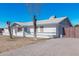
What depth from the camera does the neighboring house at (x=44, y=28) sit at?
18438 millimetres

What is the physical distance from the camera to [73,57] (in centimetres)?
891

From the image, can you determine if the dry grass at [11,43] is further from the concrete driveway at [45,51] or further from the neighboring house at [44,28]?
the neighboring house at [44,28]

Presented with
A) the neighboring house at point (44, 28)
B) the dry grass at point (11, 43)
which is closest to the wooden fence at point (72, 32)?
the neighboring house at point (44, 28)

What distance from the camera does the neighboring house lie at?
1844cm

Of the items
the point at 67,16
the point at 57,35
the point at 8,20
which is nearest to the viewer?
the point at 8,20

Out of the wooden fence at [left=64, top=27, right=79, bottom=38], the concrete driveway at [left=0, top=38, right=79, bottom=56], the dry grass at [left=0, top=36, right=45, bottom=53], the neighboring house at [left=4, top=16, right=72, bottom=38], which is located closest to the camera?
the concrete driveway at [left=0, top=38, right=79, bottom=56]

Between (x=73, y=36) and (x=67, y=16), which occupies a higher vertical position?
(x=67, y=16)

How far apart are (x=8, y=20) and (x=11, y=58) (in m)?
8.52

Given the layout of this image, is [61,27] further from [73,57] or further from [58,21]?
[73,57]

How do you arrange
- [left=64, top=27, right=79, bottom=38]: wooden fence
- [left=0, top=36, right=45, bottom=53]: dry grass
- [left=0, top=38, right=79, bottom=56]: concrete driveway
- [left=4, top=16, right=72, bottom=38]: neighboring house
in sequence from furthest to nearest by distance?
[left=64, top=27, right=79, bottom=38]: wooden fence
[left=4, top=16, right=72, bottom=38]: neighboring house
[left=0, top=36, right=45, bottom=53]: dry grass
[left=0, top=38, right=79, bottom=56]: concrete driveway

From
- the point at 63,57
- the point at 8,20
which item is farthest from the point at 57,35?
the point at 63,57

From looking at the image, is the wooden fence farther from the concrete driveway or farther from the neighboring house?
the concrete driveway

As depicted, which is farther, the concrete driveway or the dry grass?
the dry grass

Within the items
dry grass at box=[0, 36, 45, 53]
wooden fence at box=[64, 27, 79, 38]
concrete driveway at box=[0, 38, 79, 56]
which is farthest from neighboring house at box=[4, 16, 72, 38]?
concrete driveway at box=[0, 38, 79, 56]
